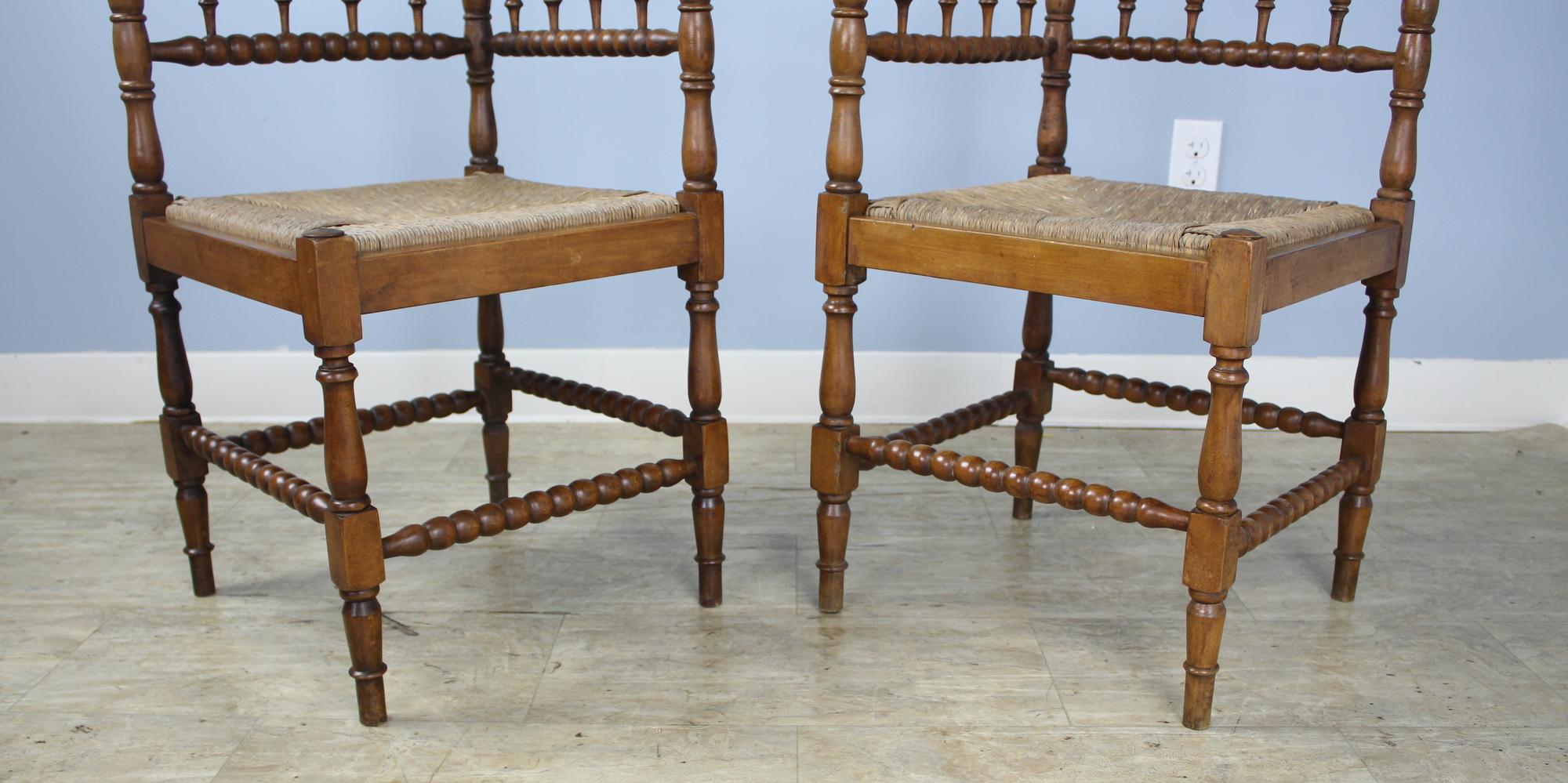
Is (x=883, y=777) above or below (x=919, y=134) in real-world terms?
below

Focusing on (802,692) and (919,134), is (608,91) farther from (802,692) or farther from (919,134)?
(802,692)

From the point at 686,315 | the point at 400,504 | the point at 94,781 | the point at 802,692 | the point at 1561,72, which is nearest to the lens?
the point at 94,781

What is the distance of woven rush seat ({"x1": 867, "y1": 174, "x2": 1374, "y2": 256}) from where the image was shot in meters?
1.06

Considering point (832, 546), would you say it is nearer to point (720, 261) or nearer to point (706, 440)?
point (706, 440)

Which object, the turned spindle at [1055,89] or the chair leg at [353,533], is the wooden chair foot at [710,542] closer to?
the chair leg at [353,533]

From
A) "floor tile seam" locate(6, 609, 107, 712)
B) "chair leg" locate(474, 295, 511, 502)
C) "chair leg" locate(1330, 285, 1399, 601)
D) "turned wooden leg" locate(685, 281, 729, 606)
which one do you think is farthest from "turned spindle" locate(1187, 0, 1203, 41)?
"floor tile seam" locate(6, 609, 107, 712)

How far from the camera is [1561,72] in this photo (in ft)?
6.01

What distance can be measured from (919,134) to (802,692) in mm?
958

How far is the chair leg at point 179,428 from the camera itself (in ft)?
4.21

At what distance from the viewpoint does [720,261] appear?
1253mm

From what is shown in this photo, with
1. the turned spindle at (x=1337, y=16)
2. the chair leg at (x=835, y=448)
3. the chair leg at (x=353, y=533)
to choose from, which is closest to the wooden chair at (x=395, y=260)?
the chair leg at (x=353, y=533)

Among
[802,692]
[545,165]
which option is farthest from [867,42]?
[545,165]

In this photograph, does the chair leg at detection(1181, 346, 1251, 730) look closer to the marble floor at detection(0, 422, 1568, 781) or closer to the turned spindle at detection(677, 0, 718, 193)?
the marble floor at detection(0, 422, 1568, 781)

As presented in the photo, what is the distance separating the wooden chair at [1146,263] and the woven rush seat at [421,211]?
212 millimetres
